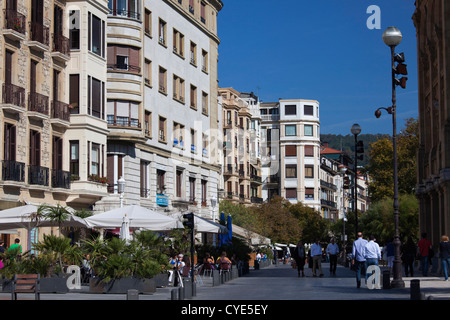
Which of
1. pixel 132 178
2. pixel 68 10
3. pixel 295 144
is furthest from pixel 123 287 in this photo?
pixel 295 144

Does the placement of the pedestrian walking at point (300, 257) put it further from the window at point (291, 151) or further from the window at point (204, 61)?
the window at point (291, 151)

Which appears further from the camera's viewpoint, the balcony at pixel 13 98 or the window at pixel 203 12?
the window at pixel 203 12

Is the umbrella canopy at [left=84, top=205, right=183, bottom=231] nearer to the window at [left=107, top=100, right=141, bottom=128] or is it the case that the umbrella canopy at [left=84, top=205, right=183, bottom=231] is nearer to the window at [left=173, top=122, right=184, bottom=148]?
the window at [left=107, top=100, right=141, bottom=128]

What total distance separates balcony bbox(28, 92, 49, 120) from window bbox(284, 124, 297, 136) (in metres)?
89.3

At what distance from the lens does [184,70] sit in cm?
5612

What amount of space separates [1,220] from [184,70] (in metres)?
30.7

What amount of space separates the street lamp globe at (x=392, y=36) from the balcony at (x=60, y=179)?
17.3 m

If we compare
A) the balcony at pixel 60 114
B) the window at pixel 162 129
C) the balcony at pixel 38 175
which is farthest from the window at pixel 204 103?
the balcony at pixel 38 175

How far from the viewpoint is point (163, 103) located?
51.9 meters

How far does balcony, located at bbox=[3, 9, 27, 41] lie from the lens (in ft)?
111

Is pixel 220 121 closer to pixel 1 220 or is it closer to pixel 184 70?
pixel 184 70

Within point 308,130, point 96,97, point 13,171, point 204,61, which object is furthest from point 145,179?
point 308,130

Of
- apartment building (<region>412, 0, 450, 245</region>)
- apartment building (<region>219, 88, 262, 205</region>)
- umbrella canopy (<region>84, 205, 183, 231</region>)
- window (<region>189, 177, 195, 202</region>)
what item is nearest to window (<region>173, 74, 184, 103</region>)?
window (<region>189, 177, 195, 202</region>)

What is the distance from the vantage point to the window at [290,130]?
409ft
